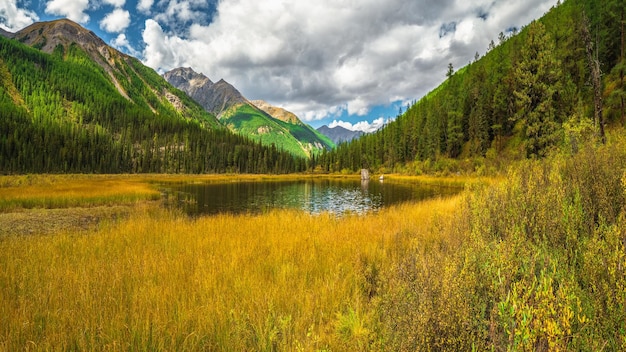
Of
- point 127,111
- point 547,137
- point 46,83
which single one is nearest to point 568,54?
point 547,137

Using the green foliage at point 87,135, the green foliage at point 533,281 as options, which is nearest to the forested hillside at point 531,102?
the green foliage at point 533,281

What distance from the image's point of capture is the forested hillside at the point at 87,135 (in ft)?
329

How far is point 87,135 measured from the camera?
4724 inches

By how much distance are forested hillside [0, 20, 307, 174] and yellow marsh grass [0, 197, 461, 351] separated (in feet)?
394

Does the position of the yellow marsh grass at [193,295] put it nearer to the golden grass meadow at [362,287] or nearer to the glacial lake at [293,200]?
the golden grass meadow at [362,287]

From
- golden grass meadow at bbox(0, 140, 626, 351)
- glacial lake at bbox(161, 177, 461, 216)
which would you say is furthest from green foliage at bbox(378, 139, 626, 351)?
glacial lake at bbox(161, 177, 461, 216)

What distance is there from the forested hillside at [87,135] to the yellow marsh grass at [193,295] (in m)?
120

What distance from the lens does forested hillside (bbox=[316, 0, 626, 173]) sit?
31203 millimetres

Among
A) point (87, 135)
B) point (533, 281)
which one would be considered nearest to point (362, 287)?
point (533, 281)

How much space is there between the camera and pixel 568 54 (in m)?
49.2

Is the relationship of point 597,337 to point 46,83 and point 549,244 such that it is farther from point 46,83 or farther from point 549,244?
point 46,83

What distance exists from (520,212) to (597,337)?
422 centimetres

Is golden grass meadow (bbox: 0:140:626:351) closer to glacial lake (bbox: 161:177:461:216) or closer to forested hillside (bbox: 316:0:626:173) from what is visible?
forested hillside (bbox: 316:0:626:173)

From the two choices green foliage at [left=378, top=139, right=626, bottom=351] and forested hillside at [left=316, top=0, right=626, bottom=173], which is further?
forested hillside at [left=316, top=0, right=626, bottom=173]
